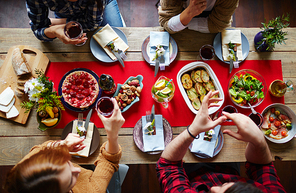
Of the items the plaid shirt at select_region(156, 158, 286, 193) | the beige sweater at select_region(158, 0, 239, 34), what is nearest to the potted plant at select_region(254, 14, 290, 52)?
the beige sweater at select_region(158, 0, 239, 34)

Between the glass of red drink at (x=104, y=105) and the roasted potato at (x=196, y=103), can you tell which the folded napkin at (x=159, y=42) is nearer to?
the roasted potato at (x=196, y=103)

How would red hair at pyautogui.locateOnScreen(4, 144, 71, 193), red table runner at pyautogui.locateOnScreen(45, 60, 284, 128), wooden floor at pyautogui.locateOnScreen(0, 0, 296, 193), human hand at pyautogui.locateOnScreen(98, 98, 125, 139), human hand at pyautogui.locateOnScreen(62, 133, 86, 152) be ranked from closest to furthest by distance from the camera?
red hair at pyautogui.locateOnScreen(4, 144, 71, 193) < human hand at pyautogui.locateOnScreen(98, 98, 125, 139) < human hand at pyautogui.locateOnScreen(62, 133, 86, 152) < red table runner at pyautogui.locateOnScreen(45, 60, 284, 128) < wooden floor at pyautogui.locateOnScreen(0, 0, 296, 193)

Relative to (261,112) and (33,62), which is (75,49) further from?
(261,112)

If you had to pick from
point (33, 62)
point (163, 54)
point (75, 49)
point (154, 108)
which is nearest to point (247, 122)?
point (154, 108)

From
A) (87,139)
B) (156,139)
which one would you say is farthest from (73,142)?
(156,139)

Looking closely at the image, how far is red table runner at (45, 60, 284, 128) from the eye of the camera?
1448 mm

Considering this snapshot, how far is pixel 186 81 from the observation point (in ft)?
4.67

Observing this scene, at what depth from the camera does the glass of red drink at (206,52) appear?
57.4 inches

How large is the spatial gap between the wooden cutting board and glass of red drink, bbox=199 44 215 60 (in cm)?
131

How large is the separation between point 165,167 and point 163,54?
0.90 metres

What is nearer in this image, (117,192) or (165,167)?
(165,167)

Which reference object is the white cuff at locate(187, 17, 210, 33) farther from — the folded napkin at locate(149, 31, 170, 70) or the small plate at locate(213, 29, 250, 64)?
the folded napkin at locate(149, 31, 170, 70)

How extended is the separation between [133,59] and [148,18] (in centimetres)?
135

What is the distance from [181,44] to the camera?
1.54 meters
